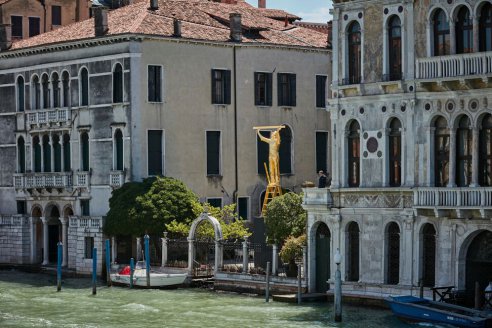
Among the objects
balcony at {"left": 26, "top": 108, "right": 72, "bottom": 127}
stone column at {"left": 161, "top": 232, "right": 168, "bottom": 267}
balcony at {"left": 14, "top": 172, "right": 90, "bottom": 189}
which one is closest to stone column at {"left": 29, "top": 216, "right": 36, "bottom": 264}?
balcony at {"left": 14, "top": 172, "right": 90, "bottom": 189}

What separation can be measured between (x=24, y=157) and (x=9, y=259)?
371cm

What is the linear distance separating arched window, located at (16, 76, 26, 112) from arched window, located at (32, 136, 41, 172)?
143cm

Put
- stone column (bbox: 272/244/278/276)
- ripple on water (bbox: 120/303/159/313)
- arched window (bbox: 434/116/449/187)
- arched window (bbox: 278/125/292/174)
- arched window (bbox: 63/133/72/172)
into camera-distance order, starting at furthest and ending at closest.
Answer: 1. arched window (bbox: 278/125/292/174)
2. arched window (bbox: 63/133/72/172)
3. stone column (bbox: 272/244/278/276)
4. ripple on water (bbox: 120/303/159/313)
5. arched window (bbox: 434/116/449/187)

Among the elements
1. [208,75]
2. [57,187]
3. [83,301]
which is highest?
[208,75]

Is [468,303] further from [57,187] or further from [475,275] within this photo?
[57,187]

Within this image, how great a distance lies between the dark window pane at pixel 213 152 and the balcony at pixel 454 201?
604 inches

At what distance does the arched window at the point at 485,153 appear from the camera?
3488 centimetres

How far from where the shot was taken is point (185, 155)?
49.8m

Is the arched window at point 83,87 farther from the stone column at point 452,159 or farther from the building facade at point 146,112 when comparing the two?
the stone column at point 452,159

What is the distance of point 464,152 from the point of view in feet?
116

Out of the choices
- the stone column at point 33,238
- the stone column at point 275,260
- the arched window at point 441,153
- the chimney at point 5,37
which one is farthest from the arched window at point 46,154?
the arched window at point 441,153

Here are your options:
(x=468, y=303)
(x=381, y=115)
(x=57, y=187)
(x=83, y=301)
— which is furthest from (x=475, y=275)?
(x=57, y=187)

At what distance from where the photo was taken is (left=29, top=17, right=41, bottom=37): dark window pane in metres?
63.4

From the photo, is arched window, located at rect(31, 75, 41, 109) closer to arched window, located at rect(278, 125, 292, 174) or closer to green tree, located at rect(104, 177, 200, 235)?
green tree, located at rect(104, 177, 200, 235)
